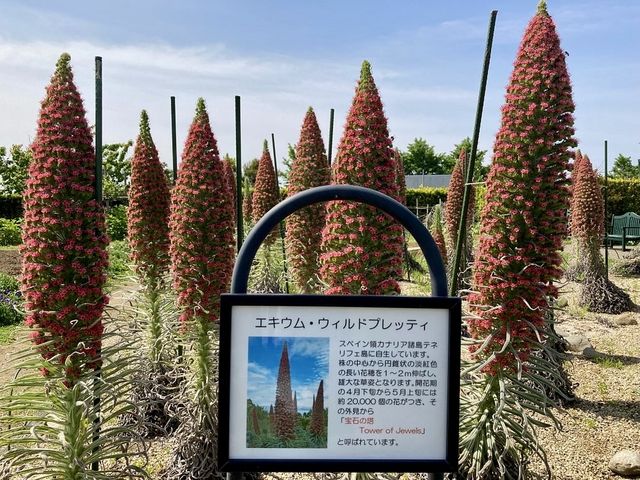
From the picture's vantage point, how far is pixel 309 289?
6.50 metres

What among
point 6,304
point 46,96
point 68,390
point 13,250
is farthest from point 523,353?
point 13,250

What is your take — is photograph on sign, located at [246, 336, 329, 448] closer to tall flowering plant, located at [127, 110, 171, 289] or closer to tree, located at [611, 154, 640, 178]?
tall flowering plant, located at [127, 110, 171, 289]

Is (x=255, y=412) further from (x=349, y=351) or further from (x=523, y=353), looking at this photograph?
(x=523, y=353)

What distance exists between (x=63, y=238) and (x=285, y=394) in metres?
1.75

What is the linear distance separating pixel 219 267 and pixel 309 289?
232 cm

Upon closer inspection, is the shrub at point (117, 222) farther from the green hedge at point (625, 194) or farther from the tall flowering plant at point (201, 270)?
the green hedge at point (625, 194)

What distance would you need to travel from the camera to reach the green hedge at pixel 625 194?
25391 mm

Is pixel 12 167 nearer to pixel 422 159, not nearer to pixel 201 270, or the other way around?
pixel 201 270

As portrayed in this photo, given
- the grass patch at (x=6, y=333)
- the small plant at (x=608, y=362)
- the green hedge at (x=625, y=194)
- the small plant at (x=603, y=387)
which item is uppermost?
the green hedge at (x=625, y=194)

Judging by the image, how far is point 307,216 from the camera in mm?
6367

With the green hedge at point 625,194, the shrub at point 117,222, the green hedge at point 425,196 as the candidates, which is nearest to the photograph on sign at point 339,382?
the shrub at point 117,222

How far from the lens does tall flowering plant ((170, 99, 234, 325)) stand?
425 centimetres

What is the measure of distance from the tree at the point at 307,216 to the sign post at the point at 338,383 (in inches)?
146

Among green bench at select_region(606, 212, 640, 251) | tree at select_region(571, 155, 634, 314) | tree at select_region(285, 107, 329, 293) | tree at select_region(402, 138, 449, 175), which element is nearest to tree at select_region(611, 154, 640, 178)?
tree at select_region(402, 138, 449, 175)
